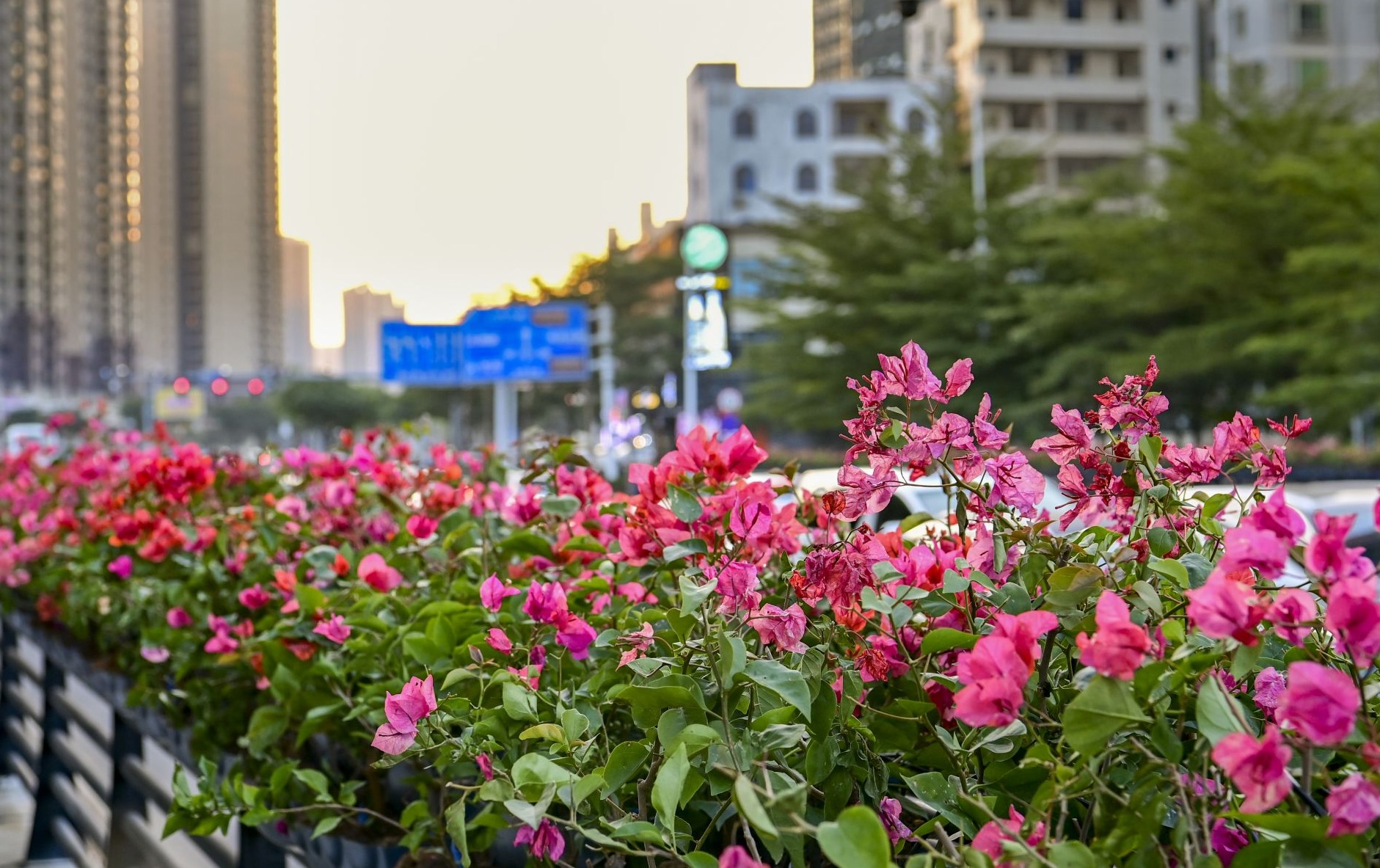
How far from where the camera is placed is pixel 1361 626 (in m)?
1.02

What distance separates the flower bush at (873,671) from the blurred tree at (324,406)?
69928mm

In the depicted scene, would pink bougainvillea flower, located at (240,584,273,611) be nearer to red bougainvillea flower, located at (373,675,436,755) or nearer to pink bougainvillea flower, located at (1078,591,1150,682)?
red bougainvillea flower, located at (373,675,436,755)

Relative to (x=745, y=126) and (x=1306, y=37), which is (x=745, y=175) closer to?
(x=745, y=126)

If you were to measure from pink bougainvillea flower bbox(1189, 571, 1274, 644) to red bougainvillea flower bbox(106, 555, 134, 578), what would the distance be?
309 centimetres

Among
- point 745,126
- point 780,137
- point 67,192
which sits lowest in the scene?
point 780,137

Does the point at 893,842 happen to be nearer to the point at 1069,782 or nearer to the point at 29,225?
the point at 1069,782

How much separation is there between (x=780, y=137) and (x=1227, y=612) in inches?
2423

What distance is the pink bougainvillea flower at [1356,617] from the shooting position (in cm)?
101

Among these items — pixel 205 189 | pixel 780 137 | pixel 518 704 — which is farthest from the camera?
pixel 205 189

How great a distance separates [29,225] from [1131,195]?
10297 cm

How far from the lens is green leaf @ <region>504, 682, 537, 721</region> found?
157 centimetres

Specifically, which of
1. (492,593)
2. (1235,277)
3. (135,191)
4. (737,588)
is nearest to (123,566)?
(492,593)

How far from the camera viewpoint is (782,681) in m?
1.35

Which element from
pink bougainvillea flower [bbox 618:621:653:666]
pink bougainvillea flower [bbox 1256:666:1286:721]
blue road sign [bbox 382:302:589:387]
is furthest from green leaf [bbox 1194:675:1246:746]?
blue road sign [bbox 382:302:589:387]
